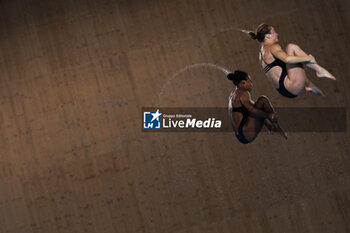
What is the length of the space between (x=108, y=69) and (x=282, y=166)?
3408 mm

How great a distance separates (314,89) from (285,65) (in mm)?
663

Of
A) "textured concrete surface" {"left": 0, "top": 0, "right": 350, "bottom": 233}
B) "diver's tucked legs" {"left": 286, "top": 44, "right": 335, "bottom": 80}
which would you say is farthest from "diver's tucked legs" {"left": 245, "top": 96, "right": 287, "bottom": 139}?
"diver's tucked legs" {"left": 286, "top": 44, "right": 335, "bottom": 80}

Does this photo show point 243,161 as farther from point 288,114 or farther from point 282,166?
point 288,114

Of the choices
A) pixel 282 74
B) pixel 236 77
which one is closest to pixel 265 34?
pixel 282 74

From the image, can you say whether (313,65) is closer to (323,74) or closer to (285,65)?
(323,74)

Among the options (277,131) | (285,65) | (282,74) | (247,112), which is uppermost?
(285,65)

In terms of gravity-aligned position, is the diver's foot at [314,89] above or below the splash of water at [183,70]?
below

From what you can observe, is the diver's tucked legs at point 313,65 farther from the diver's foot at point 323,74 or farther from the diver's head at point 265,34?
the diver's head at point 265,34

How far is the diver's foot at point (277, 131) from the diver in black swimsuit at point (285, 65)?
0.57 m

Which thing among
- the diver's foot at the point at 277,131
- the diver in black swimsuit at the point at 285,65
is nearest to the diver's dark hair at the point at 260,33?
the diver in black swimsuit at the point at 285,65

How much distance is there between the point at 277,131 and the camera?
568cm

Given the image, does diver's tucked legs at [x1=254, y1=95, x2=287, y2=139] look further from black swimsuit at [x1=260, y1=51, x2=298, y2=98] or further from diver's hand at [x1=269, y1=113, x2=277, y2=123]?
black swimsuit at [x1=260, y1=51, x2=298, y2=98]

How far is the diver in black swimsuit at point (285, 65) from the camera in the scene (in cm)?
564

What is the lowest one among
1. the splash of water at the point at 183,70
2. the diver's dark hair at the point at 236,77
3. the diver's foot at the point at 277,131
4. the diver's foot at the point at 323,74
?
the diver's foot at the point at 277,131
